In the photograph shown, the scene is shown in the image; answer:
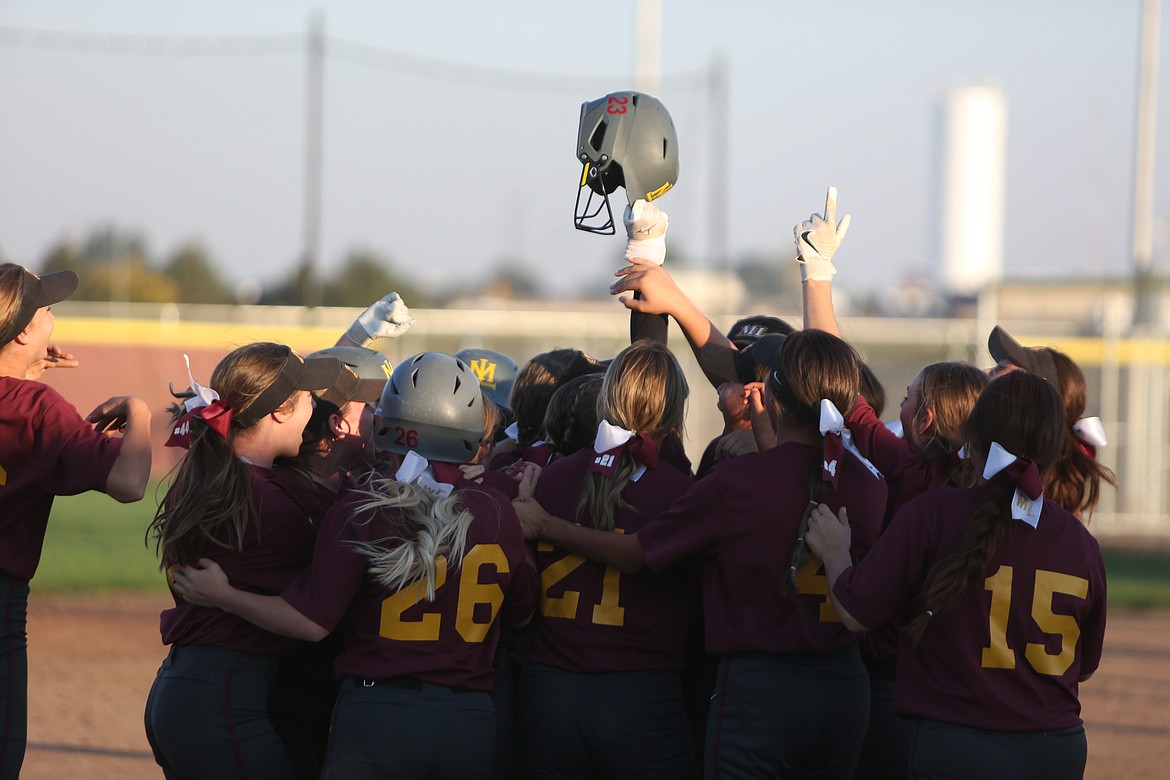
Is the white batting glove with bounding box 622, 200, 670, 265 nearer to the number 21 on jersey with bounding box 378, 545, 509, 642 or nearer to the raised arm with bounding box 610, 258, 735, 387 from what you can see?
the raised arm with bounding box 610, 258, 735, 387

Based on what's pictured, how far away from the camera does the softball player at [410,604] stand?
3.18 meters

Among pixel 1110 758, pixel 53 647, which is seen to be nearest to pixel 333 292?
pixel 53 647

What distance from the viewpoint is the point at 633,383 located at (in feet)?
11.7

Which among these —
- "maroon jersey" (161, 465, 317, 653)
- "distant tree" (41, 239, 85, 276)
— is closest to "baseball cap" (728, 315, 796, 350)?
"maroon jersey" (161, 465, 317, 653)

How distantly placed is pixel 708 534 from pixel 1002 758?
3.06ft

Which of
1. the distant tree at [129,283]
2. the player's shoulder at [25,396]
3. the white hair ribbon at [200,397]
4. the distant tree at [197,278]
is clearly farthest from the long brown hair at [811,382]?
the distant tree at [129,283]

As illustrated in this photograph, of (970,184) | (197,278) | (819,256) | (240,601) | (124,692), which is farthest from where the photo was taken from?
(970,184)

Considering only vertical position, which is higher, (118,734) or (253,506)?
(253,506)

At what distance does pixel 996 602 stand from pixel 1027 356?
1613mm

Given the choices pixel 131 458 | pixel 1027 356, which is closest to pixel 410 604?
pixel 131 458

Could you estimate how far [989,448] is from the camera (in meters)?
3.16

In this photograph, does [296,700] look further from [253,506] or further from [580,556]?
[580,556]

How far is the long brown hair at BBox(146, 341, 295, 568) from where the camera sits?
3.29 meters

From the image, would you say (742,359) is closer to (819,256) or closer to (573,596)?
(819,256)
